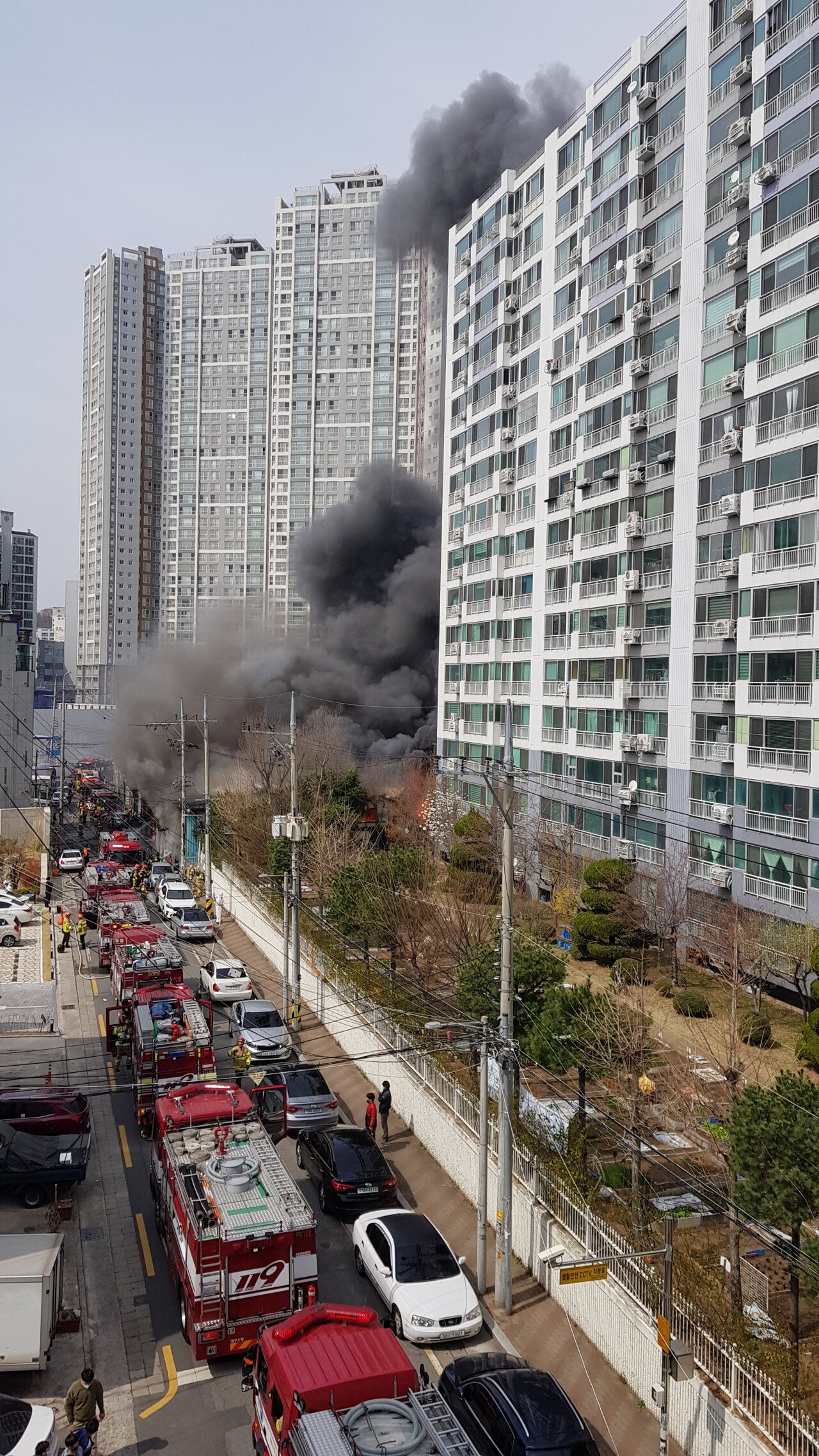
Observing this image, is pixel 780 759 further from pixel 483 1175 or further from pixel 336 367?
pixel 336 367

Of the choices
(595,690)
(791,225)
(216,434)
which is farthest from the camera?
(216,434)

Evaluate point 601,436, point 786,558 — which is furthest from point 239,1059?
point 601,436

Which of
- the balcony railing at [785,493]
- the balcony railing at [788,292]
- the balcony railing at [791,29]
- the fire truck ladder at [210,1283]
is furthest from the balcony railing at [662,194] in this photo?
the fire truck ladder at [210,1283]

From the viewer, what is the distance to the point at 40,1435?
9.39 meters

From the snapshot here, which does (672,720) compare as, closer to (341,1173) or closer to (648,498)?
(648,498)

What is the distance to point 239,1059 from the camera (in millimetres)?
21984

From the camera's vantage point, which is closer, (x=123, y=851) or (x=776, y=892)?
(x=776, y=892)

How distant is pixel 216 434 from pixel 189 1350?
10434cm

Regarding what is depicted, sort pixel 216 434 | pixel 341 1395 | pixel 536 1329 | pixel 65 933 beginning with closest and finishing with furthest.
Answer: pixel 341 1395 → pixel 536 1329 → pixel 65 933 → pixel 216 434

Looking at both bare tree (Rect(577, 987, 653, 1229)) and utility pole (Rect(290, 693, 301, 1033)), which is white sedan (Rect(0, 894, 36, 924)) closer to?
utility pole (Rect(290, 693, 301, 1033))

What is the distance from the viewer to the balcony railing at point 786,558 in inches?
982

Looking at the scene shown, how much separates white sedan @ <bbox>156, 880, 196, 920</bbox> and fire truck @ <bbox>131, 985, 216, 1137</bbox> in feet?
48.8

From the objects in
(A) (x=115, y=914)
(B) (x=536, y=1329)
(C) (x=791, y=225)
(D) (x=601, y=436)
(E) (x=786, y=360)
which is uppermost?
(C) (x=791, y=225)

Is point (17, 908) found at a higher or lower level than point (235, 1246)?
lower
